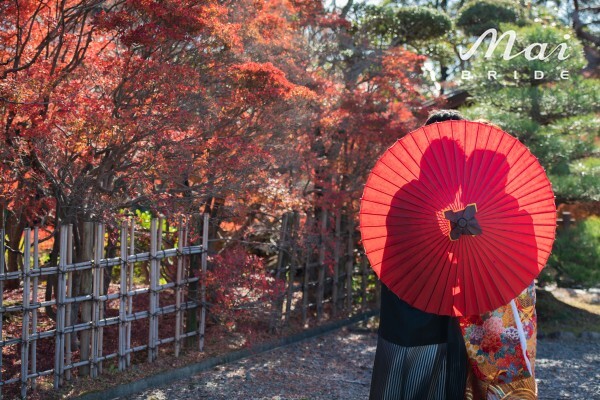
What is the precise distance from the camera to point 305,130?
7.63 metres

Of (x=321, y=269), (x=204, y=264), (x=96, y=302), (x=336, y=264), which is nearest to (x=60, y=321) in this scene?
(x=96, y=302)

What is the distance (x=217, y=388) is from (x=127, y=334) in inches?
32.0

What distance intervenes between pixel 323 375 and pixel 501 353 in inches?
126

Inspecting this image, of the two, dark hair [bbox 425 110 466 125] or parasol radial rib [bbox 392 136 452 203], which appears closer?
parasol radial rib [bbox 392 136 452 203]

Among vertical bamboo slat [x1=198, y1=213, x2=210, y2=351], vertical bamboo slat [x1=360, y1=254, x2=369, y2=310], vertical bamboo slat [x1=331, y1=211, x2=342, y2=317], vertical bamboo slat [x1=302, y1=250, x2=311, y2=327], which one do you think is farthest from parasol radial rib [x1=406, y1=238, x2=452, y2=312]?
vertical bamboo slat [x1=360, y1=254, x2=369, y2=310]

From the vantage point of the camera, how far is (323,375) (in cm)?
661

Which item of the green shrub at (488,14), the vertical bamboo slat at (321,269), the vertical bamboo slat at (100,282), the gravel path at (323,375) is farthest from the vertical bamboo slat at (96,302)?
the green shrub at (488,14)

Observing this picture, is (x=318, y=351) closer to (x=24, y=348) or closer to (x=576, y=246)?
(x=24, y=348)

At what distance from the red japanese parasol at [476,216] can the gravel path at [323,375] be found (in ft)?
9.15

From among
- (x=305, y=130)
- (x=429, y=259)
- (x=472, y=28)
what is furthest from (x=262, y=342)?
(x=472, y=28)

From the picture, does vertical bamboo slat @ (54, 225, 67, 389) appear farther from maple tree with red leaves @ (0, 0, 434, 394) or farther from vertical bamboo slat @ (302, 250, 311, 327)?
vertical bamboo slat @ (302, 250, 311, 327)

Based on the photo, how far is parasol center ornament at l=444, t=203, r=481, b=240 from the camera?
3188 millimetres

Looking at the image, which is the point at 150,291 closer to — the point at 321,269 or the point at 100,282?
the point at 100,282

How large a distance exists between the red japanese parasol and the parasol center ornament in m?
0.01
